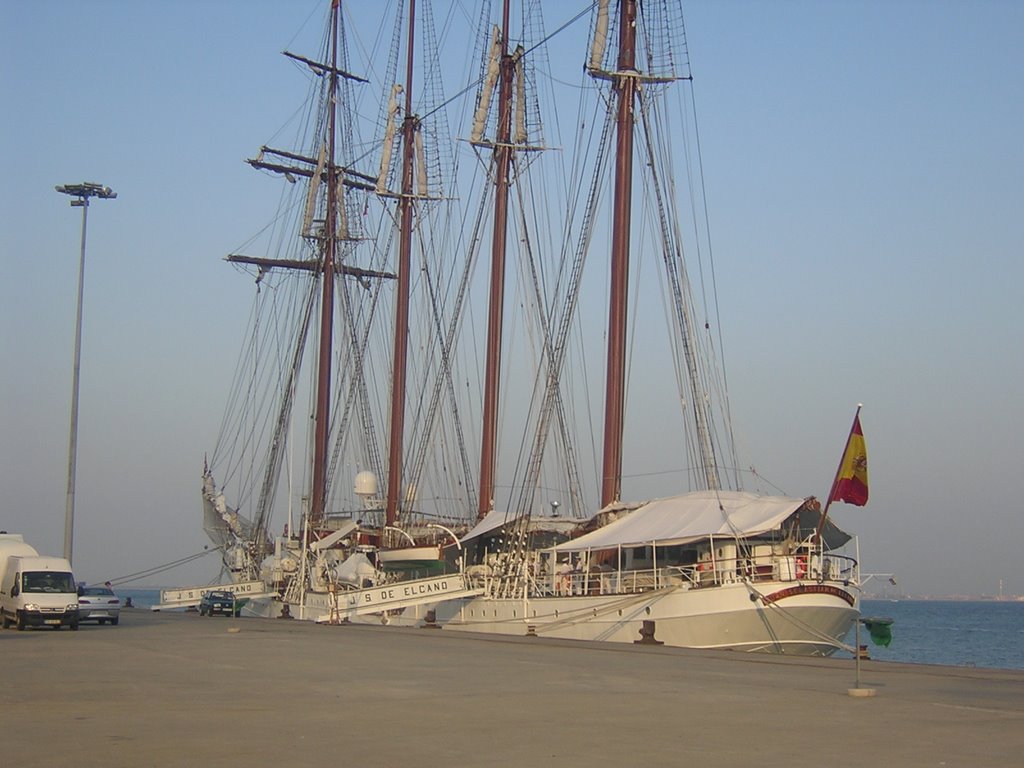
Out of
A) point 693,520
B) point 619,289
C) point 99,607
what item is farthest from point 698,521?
point 99,607

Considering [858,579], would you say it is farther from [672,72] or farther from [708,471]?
Result: [672,72]

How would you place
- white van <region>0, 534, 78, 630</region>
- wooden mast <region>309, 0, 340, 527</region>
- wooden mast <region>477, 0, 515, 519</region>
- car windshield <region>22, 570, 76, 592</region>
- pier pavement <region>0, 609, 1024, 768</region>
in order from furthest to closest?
wooden mast <region>309, 0, 340, 527</region> → wooden mast <region>477, 0, 515, 519</region> → car windshield <region>22, 570, 76, 592</region> → white van <region>0, 534, 78, 630</region> → pier pavement <region>0, 609, 1024, 768</region>

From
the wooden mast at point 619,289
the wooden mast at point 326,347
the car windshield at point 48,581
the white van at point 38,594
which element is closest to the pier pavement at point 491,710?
the white van at point 38,594

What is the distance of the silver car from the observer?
147 ft

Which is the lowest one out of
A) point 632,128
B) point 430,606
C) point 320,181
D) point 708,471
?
point 430,606

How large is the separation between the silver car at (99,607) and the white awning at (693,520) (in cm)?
1697

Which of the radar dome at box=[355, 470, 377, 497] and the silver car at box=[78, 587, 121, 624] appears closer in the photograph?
the silver car at box=[78, 587, 121, 624]

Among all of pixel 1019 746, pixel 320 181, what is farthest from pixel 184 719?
pixel 320 181

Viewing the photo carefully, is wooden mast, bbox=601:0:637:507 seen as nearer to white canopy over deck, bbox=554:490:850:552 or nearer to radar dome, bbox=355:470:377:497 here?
white canopy over deck, bbox=554:490:850:552

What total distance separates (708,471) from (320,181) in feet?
141

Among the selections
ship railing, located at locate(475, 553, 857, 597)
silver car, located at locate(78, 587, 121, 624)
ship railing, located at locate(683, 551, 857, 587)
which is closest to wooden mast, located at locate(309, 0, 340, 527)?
silver car, located at locate(78, 587, 121, 624)

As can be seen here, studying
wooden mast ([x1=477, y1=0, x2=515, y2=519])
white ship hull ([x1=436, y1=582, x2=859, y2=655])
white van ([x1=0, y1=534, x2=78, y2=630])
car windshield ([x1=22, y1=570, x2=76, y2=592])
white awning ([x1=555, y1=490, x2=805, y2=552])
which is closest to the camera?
white ship hull ([x1=436, y1=582, x2=859, y2=655])

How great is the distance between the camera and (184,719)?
15.7 metres

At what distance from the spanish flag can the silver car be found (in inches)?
1057
